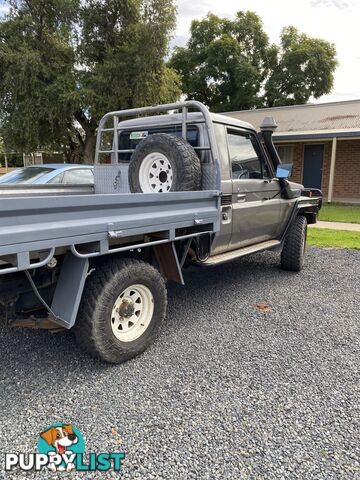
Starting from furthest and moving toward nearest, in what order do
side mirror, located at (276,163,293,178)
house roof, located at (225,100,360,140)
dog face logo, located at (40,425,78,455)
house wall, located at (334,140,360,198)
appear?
house wall, located at (334,140,360,198) → house roof, located at (225,100,360,140) → side mirror, located at (276,163,293,178) → dog face logo, located at (40,425,78,455)

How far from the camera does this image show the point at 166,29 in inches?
558

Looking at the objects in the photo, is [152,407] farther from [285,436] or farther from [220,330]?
[220,330]

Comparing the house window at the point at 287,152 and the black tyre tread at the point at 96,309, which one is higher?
the house window at the point at 287,152

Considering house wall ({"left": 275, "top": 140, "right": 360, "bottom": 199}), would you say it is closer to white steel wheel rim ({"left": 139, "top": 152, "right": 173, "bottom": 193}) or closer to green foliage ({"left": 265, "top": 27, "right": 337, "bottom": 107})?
white steel wheel rim ({"left": 139, "top": 152, "right": 173, "bottom": 193})

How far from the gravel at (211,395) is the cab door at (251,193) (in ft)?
3.10

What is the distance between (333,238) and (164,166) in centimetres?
559

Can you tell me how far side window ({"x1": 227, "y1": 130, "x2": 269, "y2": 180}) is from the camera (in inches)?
174

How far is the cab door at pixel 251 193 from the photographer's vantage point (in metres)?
4.40

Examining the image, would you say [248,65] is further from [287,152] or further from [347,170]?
[347,170]

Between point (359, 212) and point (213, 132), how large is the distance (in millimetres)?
9862

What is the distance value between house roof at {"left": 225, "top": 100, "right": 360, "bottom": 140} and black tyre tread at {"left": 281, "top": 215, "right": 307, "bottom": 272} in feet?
29.0

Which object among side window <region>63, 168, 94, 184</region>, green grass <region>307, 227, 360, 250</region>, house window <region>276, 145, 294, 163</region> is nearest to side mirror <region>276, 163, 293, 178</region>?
green grass <region>307, 227, 360, 250</region>

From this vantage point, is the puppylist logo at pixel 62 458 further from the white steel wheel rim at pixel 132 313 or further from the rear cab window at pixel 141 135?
the rear cab window at pixel 141 135

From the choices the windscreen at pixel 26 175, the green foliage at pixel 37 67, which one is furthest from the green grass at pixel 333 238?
the green foliage at pixel 37 67
